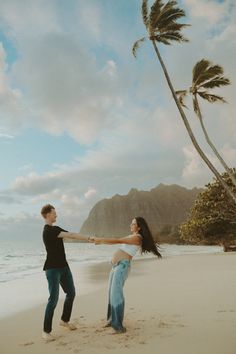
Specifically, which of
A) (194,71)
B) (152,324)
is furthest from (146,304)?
(194,71)

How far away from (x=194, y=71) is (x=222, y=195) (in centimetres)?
2937

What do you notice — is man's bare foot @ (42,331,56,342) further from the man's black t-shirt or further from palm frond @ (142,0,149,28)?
palm frond @ (142,0,149,28)

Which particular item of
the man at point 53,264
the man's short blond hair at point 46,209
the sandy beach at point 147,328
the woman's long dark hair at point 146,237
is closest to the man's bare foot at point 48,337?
the man at point 53,264

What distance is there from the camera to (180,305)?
9.58 m

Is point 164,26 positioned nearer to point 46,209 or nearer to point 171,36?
point 171,36

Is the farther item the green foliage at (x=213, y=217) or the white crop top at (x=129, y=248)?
the green foliage at (x=213, y=217)

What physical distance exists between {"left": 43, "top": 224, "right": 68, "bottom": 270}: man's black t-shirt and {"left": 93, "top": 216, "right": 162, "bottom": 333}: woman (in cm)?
73

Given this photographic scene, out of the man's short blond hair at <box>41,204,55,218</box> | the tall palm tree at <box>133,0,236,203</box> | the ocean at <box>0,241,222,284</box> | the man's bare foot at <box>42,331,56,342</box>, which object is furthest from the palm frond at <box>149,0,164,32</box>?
the man's bare foot at <box>42,331,56,342</box>

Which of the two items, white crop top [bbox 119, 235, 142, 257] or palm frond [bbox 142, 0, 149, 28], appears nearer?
white crop top [bbox 119, 235, 142, 257]

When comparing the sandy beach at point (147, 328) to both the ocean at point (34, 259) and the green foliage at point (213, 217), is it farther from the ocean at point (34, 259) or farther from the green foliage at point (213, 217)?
the green foliage at point (213, 217)

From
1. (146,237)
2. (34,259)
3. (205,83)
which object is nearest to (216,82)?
(205,83)

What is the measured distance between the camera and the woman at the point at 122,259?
22.8 feet

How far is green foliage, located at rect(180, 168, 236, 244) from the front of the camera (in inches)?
1620

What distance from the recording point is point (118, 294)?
7.02 m
